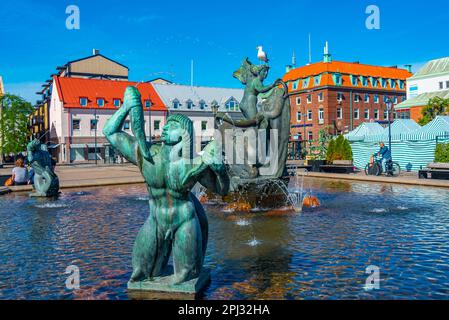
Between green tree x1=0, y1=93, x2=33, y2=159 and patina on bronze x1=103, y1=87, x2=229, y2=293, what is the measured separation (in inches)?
2153

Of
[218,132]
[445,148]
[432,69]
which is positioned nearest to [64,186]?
[218,132]

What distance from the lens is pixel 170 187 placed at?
4426 mm

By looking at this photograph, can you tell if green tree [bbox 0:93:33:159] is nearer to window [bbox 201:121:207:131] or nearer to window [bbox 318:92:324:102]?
window [bbox 201:121:207:131]

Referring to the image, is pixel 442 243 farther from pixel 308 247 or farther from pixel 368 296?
pixel 368 296

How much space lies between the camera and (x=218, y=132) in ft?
39.5

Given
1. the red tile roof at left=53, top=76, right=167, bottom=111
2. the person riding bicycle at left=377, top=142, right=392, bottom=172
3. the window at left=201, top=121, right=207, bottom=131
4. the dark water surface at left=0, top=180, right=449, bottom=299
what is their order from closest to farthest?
the dark water surface at left=0, top=180, right=449, bottom=299 → the person riding bicycle at left=377, top=142, right=392, bottom=172 → the red tile roof at left=53, top=76, right=167, bottom=111 → the window at left=201, top=121, right=207, bottom=131

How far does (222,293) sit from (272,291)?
57cm

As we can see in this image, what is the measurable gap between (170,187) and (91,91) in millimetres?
52055

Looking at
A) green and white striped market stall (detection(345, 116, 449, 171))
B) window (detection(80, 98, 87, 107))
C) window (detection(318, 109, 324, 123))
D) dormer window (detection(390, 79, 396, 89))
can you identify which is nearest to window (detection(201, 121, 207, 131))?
window (detection(318, 109, 324, 123))

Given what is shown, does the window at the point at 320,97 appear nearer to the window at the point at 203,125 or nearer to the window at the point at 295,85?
the window at the point at 295,85

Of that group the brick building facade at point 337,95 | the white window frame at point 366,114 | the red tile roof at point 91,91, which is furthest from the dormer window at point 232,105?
the white window frame at point 366,114

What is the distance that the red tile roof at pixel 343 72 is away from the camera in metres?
58.8

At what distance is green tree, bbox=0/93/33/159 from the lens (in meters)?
53.5

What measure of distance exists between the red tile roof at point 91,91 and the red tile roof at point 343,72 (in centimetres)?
2089
